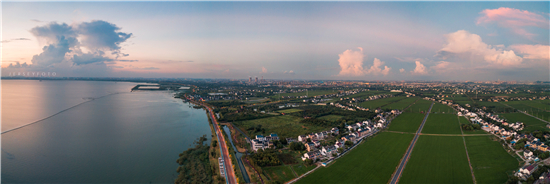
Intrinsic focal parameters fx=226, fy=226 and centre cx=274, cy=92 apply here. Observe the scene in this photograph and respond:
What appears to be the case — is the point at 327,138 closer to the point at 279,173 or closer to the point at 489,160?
the point at 279,173

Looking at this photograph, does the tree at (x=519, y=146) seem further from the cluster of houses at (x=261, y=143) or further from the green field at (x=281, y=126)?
the cluster of houses at (x=261, y=143)

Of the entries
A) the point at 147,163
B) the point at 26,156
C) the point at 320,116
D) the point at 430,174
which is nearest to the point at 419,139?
the point at 430,174

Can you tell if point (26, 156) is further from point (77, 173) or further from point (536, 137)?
point (536, 137)

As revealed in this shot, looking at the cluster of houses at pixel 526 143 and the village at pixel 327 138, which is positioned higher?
the cluster of houses at pixel 526 143

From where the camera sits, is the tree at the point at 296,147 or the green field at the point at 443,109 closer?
the tree at the point at 296,147

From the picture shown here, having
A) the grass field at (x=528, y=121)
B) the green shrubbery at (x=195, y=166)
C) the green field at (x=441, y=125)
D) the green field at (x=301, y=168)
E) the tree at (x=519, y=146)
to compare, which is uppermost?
the grass field at (x=528, y=121)

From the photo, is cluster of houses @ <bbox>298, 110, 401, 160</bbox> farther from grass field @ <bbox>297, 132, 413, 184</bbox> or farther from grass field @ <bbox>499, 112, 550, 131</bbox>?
grass field @ <bbox>499, 112, 550, 131</bbox>

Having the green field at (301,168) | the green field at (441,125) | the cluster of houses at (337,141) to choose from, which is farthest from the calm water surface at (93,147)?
the green field at (441,125)
